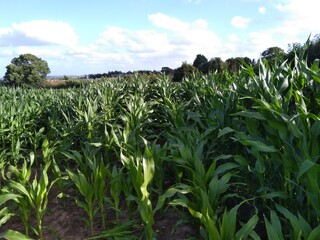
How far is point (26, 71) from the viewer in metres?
53.7

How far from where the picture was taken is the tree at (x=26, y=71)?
167 feet

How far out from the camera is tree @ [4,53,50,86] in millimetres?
50812

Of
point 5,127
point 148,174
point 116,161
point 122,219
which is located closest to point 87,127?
point 116,161

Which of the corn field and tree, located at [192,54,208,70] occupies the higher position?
tree, located at [192,54,208,70]

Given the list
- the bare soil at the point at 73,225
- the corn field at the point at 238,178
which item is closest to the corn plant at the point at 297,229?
the corn field at the point at 238,178

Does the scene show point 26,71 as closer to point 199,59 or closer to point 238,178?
point 199,59

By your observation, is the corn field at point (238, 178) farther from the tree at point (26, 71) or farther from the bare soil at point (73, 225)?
the tree at point (26, 71)

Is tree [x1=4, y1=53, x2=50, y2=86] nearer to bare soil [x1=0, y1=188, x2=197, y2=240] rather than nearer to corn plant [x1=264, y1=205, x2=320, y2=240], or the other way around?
bare soil [x1=0, y1=188, x2=197, y2=240]

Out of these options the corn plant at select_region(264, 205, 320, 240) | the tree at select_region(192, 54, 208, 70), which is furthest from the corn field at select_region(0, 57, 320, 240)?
the tree at select_region(192, 54, 208, 70)

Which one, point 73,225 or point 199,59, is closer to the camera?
point 73,225

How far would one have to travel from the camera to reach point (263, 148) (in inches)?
67.8

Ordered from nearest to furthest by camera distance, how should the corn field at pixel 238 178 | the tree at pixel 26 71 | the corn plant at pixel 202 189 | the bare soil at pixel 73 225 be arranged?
the corn field at pixel 238 178 < the corn plant at pixel 202 189 < the bare soil at pixel 73 225 < the tree at pixel 26 71

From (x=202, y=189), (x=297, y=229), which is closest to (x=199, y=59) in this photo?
(x=202, y=189)

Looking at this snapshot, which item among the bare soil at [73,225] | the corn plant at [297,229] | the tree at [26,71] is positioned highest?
the tree at [26,71]
